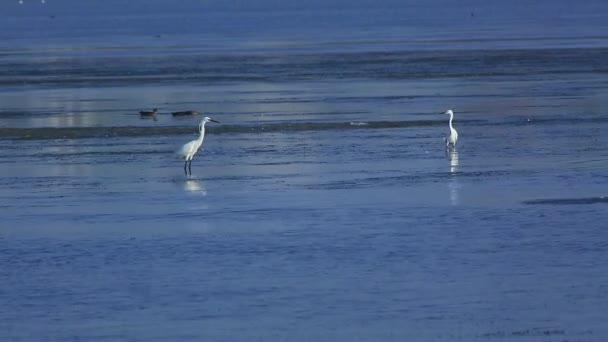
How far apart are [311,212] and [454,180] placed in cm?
283

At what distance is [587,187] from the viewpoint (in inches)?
687

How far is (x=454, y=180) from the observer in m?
18.5

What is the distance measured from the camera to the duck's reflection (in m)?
16.9

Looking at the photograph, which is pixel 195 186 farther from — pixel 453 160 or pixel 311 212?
pixel 453 160

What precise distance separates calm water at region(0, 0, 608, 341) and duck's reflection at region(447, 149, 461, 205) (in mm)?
49

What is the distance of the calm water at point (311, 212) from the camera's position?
37.6 ft

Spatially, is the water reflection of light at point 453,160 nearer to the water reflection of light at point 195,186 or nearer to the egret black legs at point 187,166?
the water reflection of light at point 195,186

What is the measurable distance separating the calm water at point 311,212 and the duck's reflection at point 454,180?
49 millimetres

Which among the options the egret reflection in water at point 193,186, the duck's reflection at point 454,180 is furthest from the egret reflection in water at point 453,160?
the egret reflection in water at point 193,186

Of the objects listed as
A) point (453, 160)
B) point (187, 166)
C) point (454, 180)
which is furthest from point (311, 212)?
point (453, 160)

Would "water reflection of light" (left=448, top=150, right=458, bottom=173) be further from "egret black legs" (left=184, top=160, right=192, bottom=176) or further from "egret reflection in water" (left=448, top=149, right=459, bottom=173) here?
"egret black legs" (left=184, top=160, right=192, bottom=176)

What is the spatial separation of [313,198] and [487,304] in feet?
19.2

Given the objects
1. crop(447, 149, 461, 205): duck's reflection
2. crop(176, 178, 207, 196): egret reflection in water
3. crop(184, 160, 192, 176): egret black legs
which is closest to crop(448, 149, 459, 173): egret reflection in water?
crop(447, 149, 461, 205): duck's reflection

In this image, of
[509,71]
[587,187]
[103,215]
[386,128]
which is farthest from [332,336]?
[509,71]
